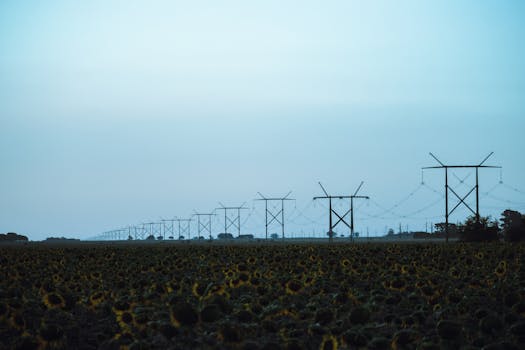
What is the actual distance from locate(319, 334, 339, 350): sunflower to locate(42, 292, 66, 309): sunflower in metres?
7.53

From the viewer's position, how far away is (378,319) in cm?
1225

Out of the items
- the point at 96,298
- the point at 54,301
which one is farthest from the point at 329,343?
the point at 54,301

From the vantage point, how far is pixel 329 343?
32.1 feet

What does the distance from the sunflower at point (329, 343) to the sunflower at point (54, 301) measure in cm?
753

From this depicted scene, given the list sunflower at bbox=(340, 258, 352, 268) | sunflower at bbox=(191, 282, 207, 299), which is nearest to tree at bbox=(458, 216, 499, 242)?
sunflower at bbox=(340, 258, 352, 268)

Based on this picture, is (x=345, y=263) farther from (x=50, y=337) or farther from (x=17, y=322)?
(x=50, y=337)

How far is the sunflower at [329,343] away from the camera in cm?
967

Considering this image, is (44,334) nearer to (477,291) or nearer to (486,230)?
(477,291)

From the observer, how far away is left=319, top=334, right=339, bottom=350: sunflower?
967 cm

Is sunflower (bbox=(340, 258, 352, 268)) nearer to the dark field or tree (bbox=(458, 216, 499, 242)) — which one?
the dark field

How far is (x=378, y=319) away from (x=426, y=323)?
29.0 inches

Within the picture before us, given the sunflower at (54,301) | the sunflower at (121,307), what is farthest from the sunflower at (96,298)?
the sunflower at (121,307)

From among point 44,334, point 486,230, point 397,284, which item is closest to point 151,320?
point 44,334

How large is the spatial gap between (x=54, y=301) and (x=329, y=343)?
7.89 m
